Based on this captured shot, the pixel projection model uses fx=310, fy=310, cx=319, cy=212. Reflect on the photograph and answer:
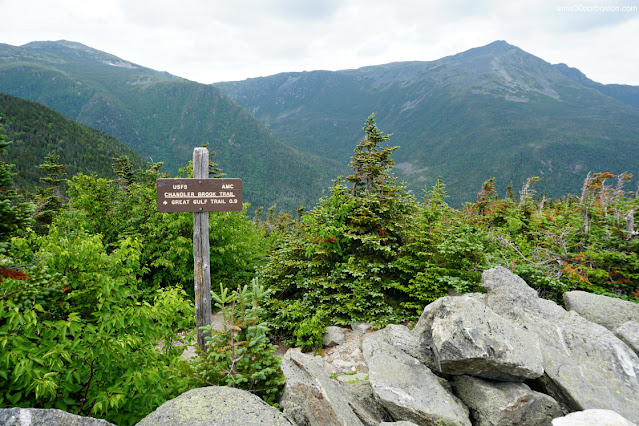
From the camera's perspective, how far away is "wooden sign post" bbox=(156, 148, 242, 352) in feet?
17.8

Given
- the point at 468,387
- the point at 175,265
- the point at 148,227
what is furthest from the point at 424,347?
the point at 148,227

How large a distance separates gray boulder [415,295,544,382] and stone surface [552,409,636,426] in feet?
3.74

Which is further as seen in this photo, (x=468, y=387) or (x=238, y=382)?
(x=468, y=387)

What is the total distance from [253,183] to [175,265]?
602 feet

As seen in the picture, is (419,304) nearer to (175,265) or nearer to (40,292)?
(40,292)

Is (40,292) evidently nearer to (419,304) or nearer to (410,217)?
(419,304)

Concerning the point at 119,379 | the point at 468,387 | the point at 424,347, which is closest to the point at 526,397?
the point at 468,387

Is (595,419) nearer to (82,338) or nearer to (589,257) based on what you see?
(82,338)

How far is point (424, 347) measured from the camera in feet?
17.6

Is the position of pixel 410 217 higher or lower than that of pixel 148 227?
higher

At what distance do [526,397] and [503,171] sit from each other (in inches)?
8866

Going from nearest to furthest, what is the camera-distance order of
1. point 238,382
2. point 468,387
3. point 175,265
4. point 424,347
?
1. point 238,382
2. point 468,387
3. point 424,347
4. point 175,265

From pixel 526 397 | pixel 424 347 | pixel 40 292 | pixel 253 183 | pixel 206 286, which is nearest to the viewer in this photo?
pixel 40 292

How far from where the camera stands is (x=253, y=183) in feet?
623
